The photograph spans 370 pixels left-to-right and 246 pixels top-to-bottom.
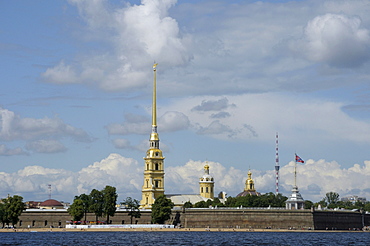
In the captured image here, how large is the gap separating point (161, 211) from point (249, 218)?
18.2 m

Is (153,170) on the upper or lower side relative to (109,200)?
upper

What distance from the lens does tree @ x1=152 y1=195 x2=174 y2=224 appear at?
159 m

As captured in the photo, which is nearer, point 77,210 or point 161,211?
point 77,210

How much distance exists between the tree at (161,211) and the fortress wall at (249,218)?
673 cm

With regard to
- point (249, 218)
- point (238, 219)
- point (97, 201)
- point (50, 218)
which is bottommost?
point (238, 219)

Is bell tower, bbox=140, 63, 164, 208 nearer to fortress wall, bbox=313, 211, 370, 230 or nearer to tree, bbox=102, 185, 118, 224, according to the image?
tree, bbox=102, 185, 118, 224

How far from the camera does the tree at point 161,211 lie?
159 meters

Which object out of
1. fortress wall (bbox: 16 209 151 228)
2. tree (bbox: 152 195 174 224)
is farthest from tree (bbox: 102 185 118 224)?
fortress wall (bbox: 16 209 151 228)

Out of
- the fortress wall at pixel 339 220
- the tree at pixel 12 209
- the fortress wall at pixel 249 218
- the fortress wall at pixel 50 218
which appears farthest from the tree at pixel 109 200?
the fortress wall at pixel 339 220

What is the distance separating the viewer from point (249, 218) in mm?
157625

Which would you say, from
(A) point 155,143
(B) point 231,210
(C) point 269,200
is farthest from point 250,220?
(A) point 155,143

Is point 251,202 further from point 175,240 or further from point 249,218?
point 175,240

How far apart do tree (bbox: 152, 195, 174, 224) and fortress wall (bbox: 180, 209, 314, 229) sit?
673 centimetres

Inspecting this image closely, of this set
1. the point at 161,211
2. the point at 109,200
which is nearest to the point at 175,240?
the point at 109,200
